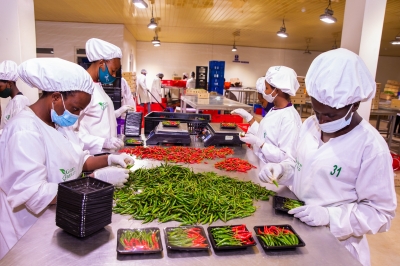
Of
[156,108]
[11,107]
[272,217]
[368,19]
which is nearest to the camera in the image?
[272,217]

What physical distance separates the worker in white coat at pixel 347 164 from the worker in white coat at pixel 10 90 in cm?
342

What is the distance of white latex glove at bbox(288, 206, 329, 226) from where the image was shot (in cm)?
151

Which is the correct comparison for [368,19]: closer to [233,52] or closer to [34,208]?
[34,208]

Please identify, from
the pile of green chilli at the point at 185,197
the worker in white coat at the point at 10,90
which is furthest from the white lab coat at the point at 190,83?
the pile of green chilli at the point at 185,197

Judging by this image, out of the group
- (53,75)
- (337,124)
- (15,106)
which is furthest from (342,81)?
A: (15,106)

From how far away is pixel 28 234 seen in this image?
53.6 inches

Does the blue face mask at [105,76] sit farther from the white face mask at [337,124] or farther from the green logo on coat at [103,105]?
the white face mask at [337,124]

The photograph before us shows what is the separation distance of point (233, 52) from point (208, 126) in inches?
556

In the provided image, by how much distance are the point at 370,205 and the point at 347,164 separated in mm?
241

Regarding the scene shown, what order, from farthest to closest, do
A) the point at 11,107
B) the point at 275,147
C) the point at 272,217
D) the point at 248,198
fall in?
the point at 11,107, the point at 275,147, the point at 248,198, the point at 272,217

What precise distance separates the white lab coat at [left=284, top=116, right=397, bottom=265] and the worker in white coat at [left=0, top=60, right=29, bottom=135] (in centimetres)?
341

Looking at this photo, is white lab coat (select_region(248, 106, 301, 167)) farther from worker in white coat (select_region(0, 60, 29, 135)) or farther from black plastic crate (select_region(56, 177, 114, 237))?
worker in white coat (select_region(0, 60, 29, 135))

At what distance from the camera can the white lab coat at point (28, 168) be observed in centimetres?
146

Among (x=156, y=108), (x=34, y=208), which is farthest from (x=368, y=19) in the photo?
(x=156, y=108)
